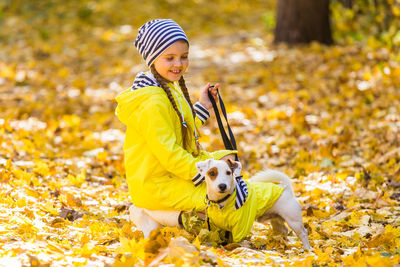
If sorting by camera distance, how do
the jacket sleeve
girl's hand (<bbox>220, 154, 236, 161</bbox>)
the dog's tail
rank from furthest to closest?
the dog's tail
girl's hand (<bbox>220, 154, 236, 161</bbox>)
the jacket sleeve

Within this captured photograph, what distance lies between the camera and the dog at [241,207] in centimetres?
277

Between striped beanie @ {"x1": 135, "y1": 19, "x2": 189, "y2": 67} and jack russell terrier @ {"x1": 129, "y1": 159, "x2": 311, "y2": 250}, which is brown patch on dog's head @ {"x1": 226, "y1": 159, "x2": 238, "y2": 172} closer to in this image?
jack russell terrier @ {"x1": 129, "y1": 159, "x2": 311, "y2": 250}

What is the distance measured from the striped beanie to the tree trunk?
5685 mm

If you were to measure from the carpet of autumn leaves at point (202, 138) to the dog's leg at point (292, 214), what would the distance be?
9 centimetres

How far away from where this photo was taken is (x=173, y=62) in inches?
118

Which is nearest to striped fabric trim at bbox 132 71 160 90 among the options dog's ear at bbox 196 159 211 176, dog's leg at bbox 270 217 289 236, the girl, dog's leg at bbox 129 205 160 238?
the girl

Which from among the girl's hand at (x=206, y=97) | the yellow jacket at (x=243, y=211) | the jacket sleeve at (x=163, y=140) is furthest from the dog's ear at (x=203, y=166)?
the girl's hand at (x=206, y=97)

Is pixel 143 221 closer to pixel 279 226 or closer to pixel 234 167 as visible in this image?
pixel 234 167

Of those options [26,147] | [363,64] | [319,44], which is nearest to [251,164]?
[26,147]

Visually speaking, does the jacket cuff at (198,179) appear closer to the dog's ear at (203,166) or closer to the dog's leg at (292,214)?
the dog's ear at (203,166)

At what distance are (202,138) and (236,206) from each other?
107 inches

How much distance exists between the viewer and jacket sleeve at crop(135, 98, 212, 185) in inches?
113

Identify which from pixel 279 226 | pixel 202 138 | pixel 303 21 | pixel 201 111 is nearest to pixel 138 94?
pixel 201 111

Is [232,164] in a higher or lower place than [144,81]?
lower
